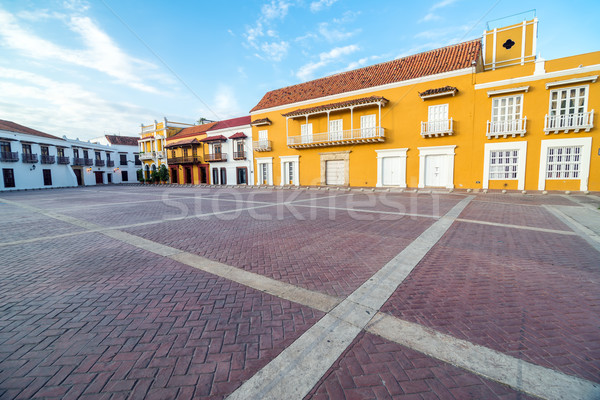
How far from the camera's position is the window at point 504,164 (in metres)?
16.4

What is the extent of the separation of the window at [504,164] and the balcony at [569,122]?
2032mm

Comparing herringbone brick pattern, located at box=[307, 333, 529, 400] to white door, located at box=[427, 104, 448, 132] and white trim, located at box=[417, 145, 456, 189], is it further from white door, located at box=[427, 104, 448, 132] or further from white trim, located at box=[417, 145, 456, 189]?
white door, located at box=[427, 104, 448, 132]

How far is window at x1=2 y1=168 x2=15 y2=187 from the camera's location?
101ft

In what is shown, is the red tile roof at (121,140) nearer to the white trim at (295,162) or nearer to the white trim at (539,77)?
the white trim at (295,162)

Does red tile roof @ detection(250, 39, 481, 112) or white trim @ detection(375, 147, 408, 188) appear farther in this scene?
white trim @ detection(375, 147, 408, 188)

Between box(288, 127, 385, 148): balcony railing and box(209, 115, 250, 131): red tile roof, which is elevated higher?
box(209, 115, 250, 131): red tile roof

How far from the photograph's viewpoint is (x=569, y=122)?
48.8 ft

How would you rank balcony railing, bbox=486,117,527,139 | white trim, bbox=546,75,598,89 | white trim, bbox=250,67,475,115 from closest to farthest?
white trim, bbox=546,75,598,89
balcony railing, bbox=486,117,527,139
white trim, bbox=250,67,475,115

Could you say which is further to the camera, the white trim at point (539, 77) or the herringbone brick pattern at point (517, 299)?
the white trim at point (539, 77)

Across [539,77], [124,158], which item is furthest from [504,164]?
[124,158]

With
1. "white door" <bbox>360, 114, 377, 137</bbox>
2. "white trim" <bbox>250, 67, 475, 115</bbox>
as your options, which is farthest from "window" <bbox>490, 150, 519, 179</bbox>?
"white door" <bbox>360, 114, 377, 137</bbox>

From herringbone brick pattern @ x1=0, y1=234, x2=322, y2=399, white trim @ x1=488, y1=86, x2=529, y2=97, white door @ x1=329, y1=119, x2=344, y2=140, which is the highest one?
white trim @ x1=488, y1=86, x2=529, y2=97

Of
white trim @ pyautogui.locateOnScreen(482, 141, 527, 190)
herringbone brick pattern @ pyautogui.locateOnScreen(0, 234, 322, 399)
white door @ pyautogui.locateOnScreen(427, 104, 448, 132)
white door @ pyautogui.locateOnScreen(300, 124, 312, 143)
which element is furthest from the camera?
white door @ pyautogui.locateOnScreen(300, 124, 312, 143)

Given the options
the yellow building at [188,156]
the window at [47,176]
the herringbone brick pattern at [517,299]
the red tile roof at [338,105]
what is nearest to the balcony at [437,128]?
the red tile roof at [338,105]
